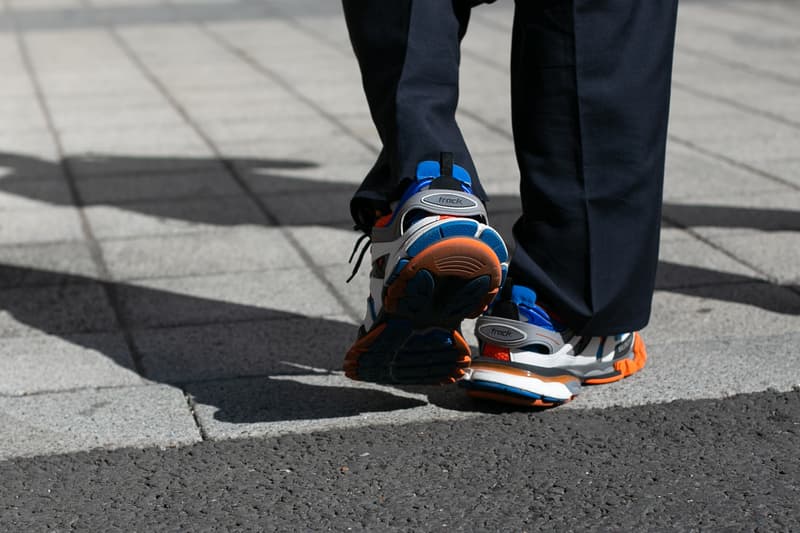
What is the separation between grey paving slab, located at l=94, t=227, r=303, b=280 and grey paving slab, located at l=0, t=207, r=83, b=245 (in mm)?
212

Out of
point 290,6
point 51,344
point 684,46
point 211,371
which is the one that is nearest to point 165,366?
point 211,371

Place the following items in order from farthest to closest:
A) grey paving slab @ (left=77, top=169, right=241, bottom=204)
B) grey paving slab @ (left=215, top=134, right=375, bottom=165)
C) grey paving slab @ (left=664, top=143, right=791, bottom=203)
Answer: grey paving slab @ (left=215, top=134, right=375, bottom=165) → grey paving slab @ (left=77, top=169, right=241, bottom=204) → grey paving slab @ (left=664, top=143, right=791, bottom=203)

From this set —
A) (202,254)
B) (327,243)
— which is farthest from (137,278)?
(327,243)

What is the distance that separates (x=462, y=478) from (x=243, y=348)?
0.93 meters

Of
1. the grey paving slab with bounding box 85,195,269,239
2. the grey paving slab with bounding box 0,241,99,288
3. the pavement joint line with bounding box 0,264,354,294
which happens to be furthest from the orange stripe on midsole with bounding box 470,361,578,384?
the grey paving slab with bounding box 85,195,269,239

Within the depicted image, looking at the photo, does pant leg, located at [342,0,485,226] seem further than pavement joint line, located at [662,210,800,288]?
No

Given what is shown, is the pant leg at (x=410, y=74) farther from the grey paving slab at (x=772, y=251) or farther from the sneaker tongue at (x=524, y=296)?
the grey paving slab at (x=772, y=251)

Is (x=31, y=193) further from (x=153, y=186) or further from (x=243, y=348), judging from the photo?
(x=243, y=348)

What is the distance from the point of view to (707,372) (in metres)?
2.82

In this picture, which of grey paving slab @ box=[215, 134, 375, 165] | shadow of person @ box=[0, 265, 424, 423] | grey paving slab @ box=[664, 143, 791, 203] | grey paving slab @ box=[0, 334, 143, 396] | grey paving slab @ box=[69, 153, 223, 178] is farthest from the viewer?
grey paving slab @ box=[215, 134, 375, 165]

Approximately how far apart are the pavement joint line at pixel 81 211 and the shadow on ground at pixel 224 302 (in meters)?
0.01

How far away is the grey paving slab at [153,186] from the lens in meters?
4.75

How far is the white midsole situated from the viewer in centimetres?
255

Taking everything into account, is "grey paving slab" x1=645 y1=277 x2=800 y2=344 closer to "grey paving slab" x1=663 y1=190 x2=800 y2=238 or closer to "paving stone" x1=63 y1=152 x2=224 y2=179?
"grey paving slab" x1=663 y1=190 x2=800 y2=238
